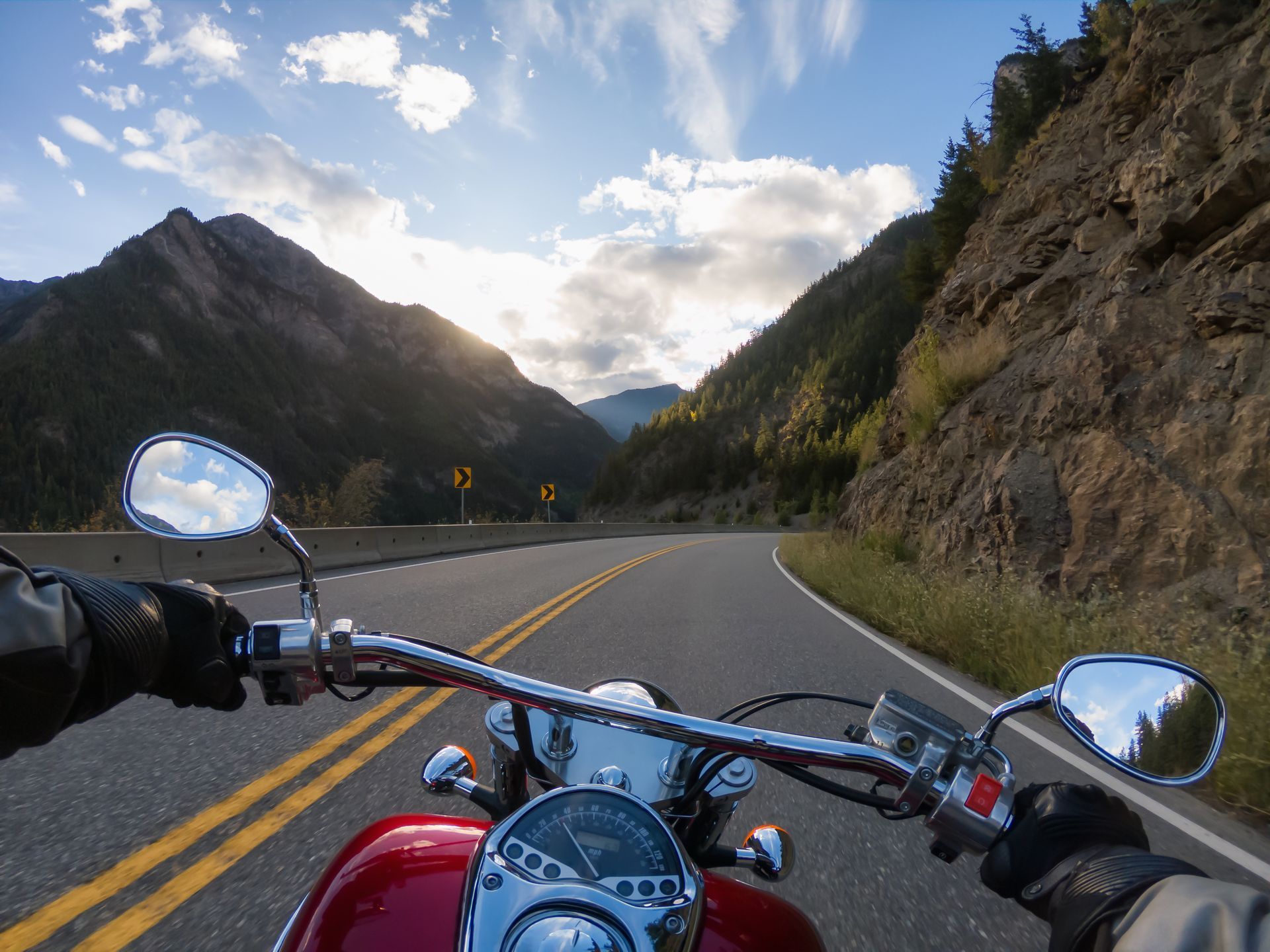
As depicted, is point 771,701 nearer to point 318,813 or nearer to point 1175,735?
point 1175,735

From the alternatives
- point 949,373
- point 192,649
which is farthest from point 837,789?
point 949,373

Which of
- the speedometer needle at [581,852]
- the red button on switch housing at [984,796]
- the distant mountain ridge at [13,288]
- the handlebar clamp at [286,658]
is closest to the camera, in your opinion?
the speedometer needle at [581,852]

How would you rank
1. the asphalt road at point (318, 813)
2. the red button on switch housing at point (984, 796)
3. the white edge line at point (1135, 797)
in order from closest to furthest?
the red button on switch housing at point (984, 796)
the asphalt road at point (318, 813)
the white edge line at point (1135, 797)

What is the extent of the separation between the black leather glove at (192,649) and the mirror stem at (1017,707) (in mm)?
1335

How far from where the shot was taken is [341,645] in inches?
54.4

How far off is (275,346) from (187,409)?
48.0 metres

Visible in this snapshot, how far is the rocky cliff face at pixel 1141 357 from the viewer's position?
25.9 feet

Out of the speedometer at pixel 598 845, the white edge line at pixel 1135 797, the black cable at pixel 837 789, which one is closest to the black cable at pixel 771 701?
the black cable at pixel 837 789

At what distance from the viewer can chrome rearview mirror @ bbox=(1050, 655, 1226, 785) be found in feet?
4.23

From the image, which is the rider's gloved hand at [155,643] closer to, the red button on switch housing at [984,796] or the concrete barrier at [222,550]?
the concrete barrier at [222,550]

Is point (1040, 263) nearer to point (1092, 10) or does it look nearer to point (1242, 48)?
point (1242, 48)

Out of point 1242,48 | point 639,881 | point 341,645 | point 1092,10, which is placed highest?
point 1092,10

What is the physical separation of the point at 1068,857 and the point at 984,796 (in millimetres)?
144

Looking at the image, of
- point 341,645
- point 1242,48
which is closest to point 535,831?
point 341,645
